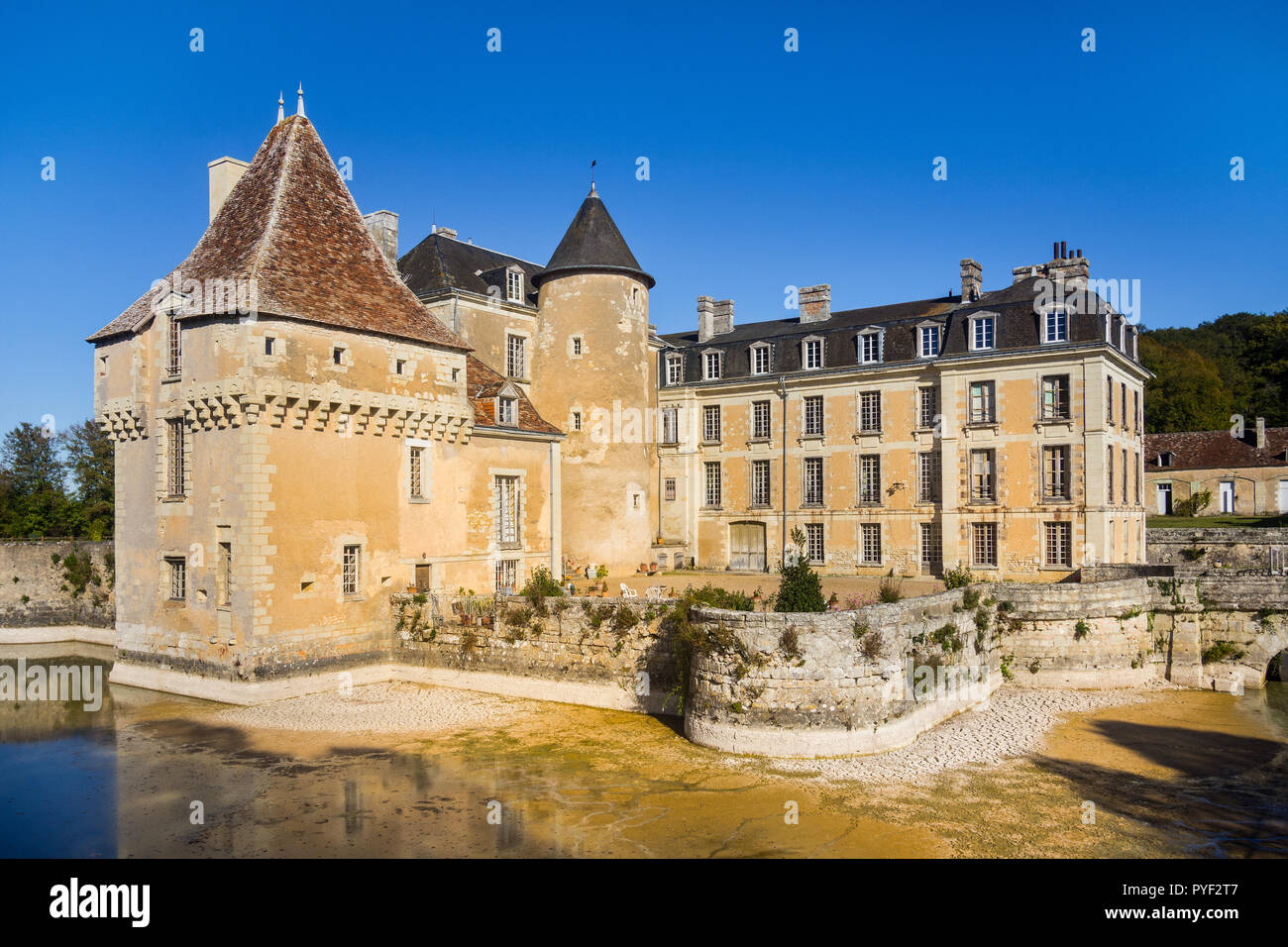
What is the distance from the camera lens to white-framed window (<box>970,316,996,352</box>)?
1125 inches

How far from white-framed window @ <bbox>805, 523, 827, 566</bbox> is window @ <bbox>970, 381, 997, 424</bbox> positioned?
6.76 metres

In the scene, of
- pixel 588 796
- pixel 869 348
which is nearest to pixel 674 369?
pixel 869 348

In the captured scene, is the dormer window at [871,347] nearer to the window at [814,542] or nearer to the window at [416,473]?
the window at [814,542]

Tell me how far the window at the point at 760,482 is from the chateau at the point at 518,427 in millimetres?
78

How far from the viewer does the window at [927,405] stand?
2981cm

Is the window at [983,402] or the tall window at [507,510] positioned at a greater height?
the window at [983,402]

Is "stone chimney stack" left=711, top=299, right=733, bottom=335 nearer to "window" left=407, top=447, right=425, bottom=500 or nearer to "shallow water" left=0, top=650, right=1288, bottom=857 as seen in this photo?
"window" left=407, top=447, right=425, bottom=500

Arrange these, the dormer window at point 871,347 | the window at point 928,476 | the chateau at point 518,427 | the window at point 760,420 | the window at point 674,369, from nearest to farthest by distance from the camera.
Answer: the chateau at point 518,427 → the window at point 928,476 → the dormer window at point 871,347 → the window at point 760,420 → the window at point 674,369

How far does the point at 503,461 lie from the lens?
23750 millimetres

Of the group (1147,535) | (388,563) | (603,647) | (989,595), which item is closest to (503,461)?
(388,563)

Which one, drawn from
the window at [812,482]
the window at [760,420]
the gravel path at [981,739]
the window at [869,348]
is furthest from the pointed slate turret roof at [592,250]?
the gravel path at [981,739]
